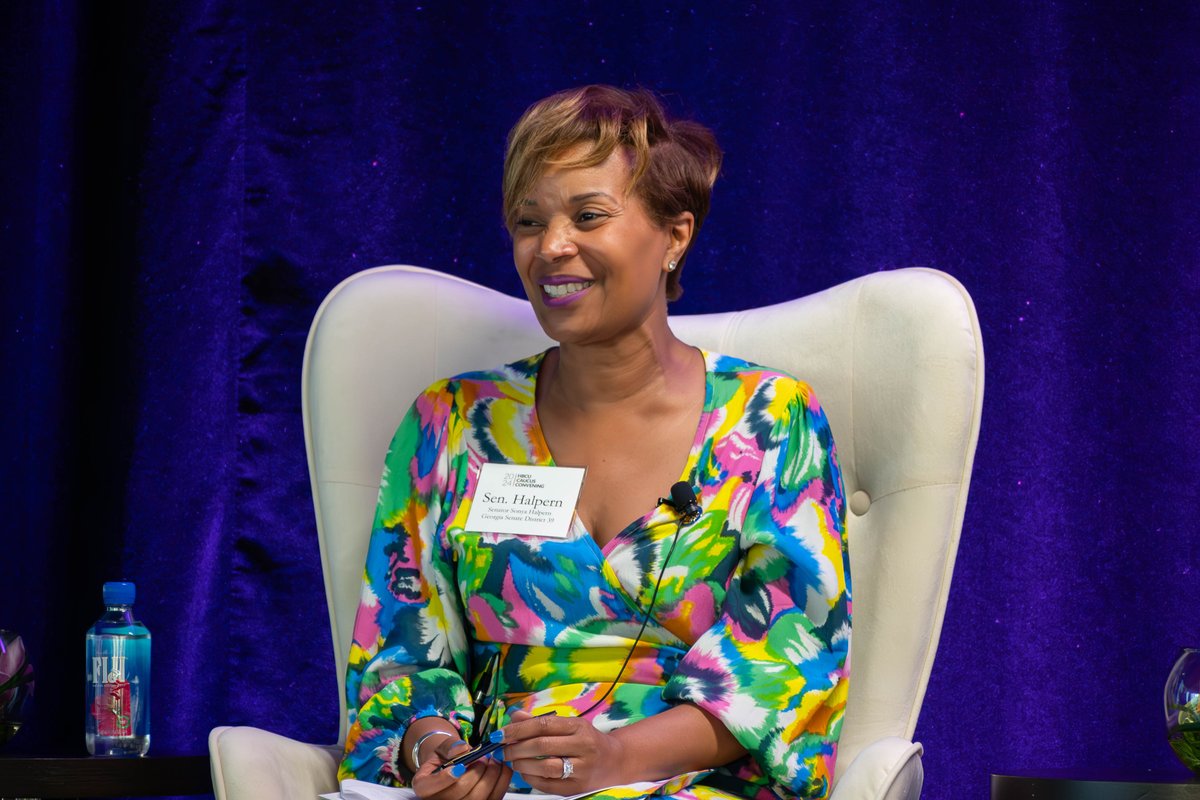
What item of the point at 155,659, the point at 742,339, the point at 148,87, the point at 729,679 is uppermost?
the point at 148,87

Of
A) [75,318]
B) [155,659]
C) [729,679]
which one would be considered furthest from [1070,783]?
[75,318]

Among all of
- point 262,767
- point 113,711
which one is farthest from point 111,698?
point 262,767

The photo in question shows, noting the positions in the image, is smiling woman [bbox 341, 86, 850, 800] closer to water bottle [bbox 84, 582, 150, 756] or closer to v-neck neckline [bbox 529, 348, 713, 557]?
v-neck neckline [bbox 529, 348, 713, 557]

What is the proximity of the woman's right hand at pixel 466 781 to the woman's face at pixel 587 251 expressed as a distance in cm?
54

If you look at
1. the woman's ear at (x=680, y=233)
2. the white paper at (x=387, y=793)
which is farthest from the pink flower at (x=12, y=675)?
the woman's ear at (x=680, y=233)

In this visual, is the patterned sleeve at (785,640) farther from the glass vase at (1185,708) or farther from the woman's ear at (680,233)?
the glass vase at (1185,708)

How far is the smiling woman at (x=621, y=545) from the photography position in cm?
A: 163

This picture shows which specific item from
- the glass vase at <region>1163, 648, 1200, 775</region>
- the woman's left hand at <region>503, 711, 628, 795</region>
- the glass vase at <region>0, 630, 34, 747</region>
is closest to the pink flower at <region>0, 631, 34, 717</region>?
the glass vase at <region>0, 630, 34, 747</region>

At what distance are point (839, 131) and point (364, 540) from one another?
119 cm

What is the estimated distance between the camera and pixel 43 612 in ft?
8.23

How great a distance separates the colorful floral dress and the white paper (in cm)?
3

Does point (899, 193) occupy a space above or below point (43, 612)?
above

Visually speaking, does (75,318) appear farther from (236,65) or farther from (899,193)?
(899,193)

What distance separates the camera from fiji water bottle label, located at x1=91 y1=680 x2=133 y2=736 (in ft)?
6.43
